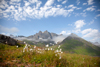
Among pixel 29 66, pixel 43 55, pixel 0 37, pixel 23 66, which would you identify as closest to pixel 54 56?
pixel 43 55

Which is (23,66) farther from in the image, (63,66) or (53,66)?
(63,66)

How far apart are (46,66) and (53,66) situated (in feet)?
1.81

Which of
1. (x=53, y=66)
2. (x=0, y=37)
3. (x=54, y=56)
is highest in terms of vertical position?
(x=0, y=37)

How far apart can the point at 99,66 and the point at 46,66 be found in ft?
15.5

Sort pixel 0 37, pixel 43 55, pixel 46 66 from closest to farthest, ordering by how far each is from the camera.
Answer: pixel 46 66 → pixel 43 55 → pixel 0 37

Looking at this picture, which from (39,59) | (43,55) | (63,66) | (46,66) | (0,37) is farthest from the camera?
(0,37)

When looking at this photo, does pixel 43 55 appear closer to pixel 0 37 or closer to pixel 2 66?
pixel 2 66

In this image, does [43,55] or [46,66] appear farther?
[43,55]

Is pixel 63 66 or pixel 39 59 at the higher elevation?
pixel 39 59

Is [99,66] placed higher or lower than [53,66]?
lower

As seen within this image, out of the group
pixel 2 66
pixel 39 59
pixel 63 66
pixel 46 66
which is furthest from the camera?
pixel 39 59

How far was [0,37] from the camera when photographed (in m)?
16.5

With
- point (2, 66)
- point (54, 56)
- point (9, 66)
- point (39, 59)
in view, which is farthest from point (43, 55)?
point (2, 66)

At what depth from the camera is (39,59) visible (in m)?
6.16
